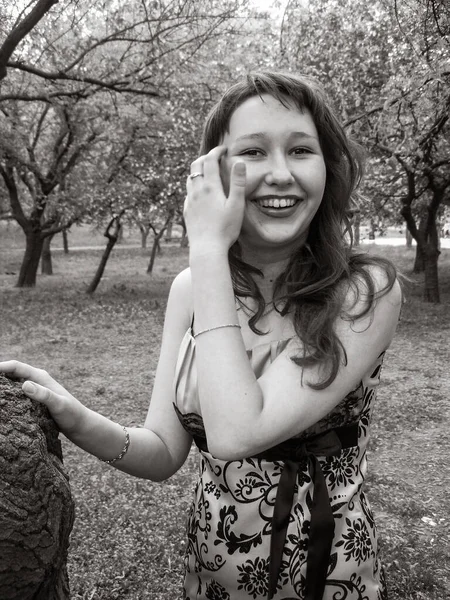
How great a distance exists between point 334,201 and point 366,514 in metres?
0.86

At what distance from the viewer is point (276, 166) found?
1541 mm

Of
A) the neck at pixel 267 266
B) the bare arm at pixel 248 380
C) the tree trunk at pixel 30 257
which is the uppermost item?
Result: the neck at pixel 267 266

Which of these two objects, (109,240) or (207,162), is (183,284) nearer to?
(207,162)

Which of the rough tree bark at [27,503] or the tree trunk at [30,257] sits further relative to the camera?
the tree trunk at [30,257]

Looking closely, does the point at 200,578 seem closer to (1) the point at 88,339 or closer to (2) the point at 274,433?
(2) the point at 274,433

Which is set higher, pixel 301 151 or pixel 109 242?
pixel 301 151

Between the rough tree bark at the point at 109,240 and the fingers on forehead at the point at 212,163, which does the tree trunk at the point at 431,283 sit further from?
the fingers on forehead at the point at 212,163

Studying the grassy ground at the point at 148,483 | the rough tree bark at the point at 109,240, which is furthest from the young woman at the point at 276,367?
the rough tree bark at the point at 109,240

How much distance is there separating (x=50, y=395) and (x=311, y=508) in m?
0.71

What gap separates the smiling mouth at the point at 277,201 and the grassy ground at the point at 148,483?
6.14 ft

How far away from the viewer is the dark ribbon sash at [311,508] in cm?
150

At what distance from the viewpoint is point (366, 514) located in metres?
1.65

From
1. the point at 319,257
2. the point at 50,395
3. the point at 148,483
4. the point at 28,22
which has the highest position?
the point at 28,22

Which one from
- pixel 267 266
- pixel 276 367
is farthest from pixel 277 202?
pixel 276 367
